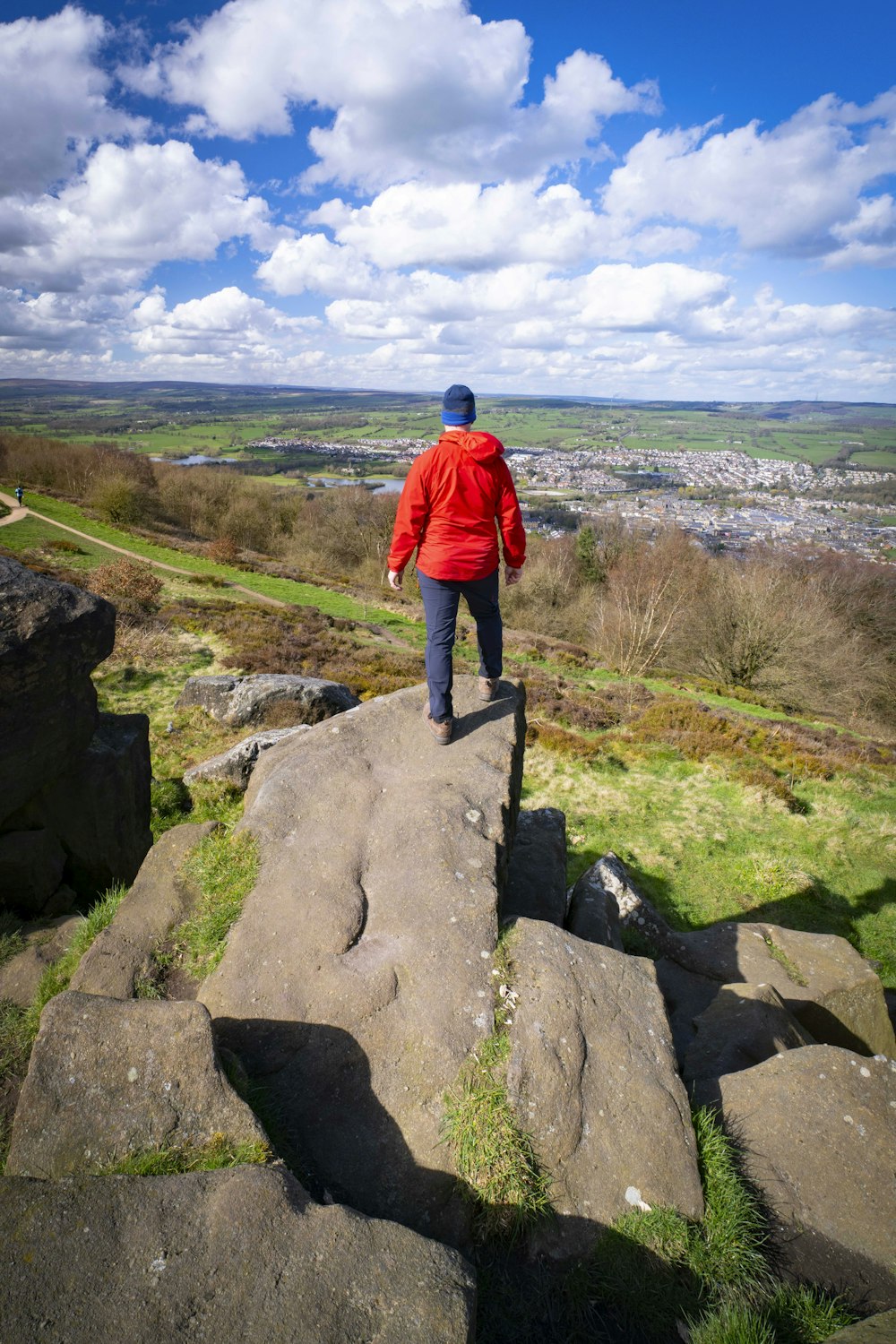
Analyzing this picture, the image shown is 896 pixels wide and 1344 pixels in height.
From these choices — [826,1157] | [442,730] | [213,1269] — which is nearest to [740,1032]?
[826,1157]

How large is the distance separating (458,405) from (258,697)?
10186 mm

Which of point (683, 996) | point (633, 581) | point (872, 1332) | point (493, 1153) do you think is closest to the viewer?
point (872, 1332)

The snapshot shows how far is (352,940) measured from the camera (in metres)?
4.66

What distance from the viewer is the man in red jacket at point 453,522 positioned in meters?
5.87

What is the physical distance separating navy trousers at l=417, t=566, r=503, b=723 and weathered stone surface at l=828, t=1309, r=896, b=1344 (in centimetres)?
485

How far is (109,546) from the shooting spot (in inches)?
1487

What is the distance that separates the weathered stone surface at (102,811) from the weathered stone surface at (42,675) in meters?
0.31

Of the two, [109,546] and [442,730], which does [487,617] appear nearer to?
[442,730]

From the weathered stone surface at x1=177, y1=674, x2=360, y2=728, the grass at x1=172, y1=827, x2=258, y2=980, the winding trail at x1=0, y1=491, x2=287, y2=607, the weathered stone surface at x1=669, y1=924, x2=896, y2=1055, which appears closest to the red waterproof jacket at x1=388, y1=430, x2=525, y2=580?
the grass at x1=172, y1=827, x2=258, y2=980

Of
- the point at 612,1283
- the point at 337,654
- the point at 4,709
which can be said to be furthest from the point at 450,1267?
the point at 337,654

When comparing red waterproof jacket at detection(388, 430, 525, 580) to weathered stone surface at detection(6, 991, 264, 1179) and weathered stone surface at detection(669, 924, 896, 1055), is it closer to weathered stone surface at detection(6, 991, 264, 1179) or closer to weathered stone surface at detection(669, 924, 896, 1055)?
weathered stone surface at detection(6, 991, 264, 1179)

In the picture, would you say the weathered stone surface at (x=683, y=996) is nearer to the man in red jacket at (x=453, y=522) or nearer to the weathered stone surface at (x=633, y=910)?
the weathered stone surface at (x=633, y=910)

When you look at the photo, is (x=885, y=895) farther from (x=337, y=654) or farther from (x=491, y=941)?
(x=337, y=654)

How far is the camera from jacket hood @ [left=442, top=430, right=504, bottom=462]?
5.84 meters
